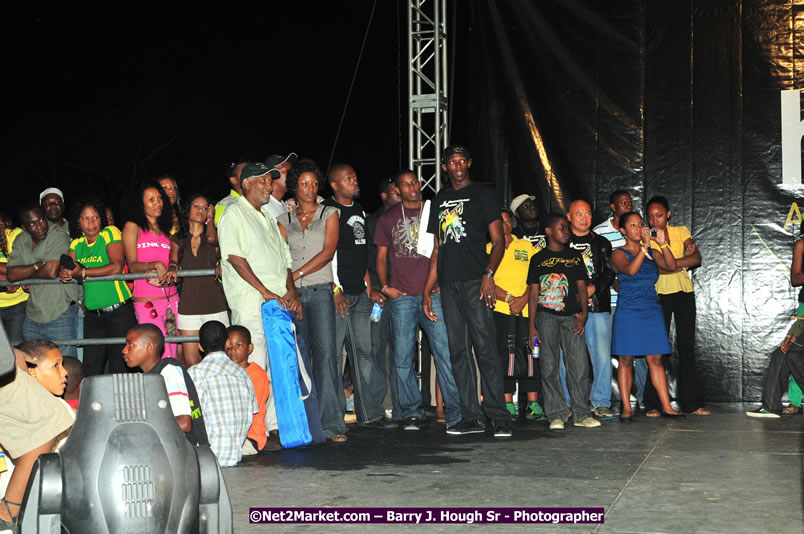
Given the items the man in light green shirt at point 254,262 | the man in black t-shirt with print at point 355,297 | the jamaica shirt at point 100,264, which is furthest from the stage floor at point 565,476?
the jamaica shirt at point 100,264

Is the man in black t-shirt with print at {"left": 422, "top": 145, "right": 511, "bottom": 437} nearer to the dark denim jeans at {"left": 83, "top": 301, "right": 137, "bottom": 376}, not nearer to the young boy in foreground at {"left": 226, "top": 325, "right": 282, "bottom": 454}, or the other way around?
the young boy in foreground at {"left": 226, "top": 325, "right": 282, "bottom": 454}

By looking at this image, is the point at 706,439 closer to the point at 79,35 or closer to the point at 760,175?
the point at 760,175

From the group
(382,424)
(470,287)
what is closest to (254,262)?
(470,287)

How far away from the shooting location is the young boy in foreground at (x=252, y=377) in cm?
566

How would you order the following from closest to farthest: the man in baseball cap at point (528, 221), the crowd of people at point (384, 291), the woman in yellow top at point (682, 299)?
the crowd of people at point (384, 291) < the woman in yellow top at point (682, 299) < the man in baseball cap at point (528, 221)

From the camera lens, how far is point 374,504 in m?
4.11

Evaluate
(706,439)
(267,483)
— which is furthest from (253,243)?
(706,439)

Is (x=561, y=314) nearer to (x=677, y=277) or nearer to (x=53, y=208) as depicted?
(x=677, y=277)

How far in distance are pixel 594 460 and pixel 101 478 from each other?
10.7 ft

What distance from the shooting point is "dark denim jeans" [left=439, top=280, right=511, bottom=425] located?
628 centimetres

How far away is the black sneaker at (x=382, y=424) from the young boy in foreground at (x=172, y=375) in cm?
210

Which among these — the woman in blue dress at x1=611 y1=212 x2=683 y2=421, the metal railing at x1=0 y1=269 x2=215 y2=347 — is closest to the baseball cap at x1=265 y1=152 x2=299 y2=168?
the metal railing at x1=0 y1=269 x2=215 y2=347

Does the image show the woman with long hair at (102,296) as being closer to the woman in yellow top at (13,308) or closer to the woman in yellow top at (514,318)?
the woman in yellow top at (13,308)

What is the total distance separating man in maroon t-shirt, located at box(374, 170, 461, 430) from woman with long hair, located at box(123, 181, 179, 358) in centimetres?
161
